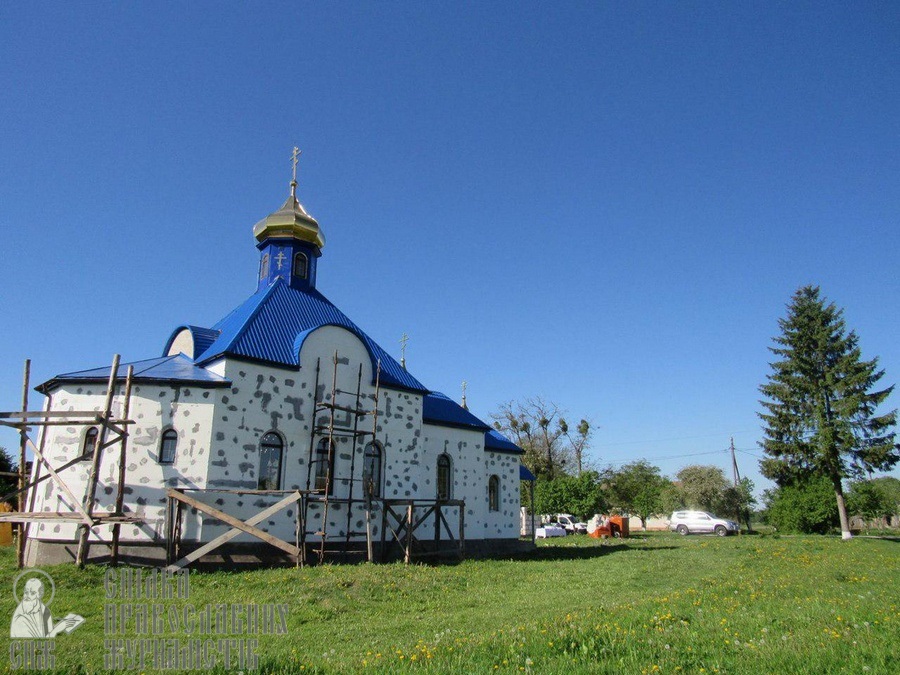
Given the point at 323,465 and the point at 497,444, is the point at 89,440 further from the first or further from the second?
the point at 497,444

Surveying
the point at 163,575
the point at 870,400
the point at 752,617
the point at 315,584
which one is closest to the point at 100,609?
the point at 163,575

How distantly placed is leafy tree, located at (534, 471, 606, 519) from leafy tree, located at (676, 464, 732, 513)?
101 ft

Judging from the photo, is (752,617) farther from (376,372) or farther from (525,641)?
(376,372)

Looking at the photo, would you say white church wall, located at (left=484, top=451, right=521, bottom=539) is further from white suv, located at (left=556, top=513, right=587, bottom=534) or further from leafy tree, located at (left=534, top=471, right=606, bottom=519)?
white suv, located at (left=556, top=513, right=587, bottom=534)

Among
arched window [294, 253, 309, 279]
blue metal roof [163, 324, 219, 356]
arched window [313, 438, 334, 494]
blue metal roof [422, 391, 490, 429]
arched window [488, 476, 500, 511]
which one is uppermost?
arched window [294, 253, 309, 279]

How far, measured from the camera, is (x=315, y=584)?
11.7 meters

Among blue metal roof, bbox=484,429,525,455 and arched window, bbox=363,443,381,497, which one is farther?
blue metal roof, bbox=484,429,525,455

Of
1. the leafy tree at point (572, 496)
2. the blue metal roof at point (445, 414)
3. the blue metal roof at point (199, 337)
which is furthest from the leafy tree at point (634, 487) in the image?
the blue metal roof at point (199, 337)

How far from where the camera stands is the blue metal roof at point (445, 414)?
2131 centimetres

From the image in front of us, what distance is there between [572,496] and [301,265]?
25.9 meters

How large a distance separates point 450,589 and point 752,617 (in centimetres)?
648

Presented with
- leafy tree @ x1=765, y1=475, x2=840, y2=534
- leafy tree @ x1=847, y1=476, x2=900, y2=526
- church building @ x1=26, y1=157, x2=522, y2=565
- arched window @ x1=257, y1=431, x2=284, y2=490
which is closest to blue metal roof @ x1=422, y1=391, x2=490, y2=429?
church building @ x1=26, y1=157, x2=522, y2=565

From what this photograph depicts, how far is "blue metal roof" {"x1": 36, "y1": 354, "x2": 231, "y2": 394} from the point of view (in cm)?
1527

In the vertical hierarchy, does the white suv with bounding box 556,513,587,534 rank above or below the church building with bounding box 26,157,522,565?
below
